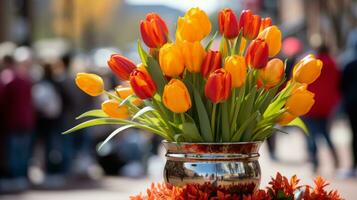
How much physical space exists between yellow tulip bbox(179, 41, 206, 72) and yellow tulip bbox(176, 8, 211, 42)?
0.09ft

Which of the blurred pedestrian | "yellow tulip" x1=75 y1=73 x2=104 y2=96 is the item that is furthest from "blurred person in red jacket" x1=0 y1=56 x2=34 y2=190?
"yellow tulip" x1=75 y1=73 x2=104 y2=96

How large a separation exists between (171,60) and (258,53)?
0.98ft

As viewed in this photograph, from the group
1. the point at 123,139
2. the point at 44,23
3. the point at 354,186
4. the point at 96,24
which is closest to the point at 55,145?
the point at 123,139

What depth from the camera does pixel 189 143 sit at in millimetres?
3123

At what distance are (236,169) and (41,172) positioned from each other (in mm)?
11511

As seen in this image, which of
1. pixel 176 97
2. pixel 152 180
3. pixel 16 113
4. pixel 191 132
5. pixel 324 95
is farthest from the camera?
pixel 152 180

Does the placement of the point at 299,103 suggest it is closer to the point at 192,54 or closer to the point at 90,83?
the point at 192,54

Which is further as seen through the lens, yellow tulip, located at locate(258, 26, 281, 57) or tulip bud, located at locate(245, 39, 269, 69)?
yellow tulip, located at locate(258, 26, 281, 57)

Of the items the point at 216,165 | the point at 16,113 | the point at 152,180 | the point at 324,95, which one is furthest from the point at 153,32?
the point at 152,180

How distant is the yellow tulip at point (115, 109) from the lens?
329 centimetres

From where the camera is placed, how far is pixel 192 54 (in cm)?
311

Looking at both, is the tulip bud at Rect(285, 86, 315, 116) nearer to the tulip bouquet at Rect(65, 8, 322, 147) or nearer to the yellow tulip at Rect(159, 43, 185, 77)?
the tulip bouquet at Rect(65, 8, 322, 147)

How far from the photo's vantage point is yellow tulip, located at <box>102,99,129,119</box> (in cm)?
329

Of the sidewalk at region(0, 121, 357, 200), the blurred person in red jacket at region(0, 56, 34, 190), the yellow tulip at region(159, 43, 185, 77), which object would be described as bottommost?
the sidewalk at region(0, 121, 357, 200)
